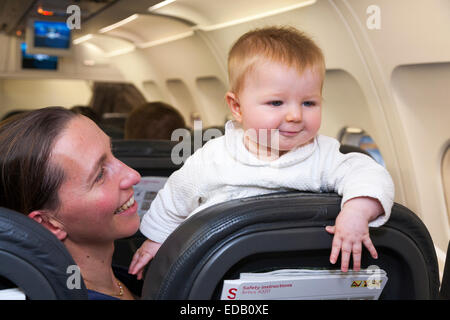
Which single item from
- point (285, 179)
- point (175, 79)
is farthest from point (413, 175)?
point (175, 79)

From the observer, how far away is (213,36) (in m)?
6.26

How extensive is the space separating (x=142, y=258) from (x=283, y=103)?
644 millimetres

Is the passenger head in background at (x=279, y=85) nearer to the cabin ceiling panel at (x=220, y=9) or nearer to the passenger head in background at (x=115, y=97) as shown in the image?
the cabin ceiling panel at (x=220, y=9)

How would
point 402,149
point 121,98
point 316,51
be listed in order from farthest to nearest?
point 121,98
point 402,149
point 316,51

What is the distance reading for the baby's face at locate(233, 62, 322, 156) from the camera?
1549 millimetres

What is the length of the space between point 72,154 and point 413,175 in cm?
299

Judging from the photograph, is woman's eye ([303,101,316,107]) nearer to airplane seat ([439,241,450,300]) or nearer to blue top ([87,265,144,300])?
airplane seat ([439,241,450,300])

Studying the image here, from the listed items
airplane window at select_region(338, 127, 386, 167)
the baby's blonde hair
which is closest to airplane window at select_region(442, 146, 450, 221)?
airplane window at select_region(338, 127, 386, 167)

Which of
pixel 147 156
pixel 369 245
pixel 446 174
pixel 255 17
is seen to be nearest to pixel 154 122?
pixel 147 156

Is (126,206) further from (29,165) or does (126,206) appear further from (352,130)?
(352,130)

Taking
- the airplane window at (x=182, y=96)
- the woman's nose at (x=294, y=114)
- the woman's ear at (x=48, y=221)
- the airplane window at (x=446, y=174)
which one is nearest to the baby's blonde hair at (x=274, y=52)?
the woman's nose at (x=294, y=114)

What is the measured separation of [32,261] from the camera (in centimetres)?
117

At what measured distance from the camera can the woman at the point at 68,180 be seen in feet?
4.51
